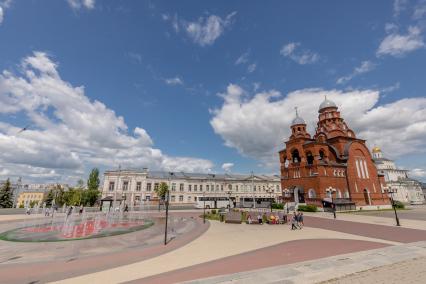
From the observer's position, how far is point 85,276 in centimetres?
865

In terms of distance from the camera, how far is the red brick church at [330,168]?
45.4 meters

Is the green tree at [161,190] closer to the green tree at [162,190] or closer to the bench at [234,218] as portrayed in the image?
the green tree at [162,190]

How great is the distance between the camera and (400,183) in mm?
81938

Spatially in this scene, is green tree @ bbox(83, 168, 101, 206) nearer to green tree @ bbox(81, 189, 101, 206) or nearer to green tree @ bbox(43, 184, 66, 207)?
green tree @ bbox(81, 189, 101, 206)

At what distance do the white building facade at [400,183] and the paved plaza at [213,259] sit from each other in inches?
3222

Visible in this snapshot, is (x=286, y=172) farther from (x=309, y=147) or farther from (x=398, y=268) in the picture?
(x=398, y=268)

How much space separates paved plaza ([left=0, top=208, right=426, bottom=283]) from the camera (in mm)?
8477

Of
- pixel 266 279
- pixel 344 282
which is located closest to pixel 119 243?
pixel 266 279

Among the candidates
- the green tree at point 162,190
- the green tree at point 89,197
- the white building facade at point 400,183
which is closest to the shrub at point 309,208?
the green tree at point 162,190

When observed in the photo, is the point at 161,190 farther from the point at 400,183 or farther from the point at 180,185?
the point at 400,183

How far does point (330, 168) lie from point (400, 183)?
58.8 metres

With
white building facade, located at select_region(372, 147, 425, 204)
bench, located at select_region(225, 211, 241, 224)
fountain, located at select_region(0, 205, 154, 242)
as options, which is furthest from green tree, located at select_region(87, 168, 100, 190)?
white building facade, located at select_region(372, 147, 425, 204)

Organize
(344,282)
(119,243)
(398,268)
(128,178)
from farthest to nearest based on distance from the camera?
(128,178) → (119,243) → (398,268) → (344,282)

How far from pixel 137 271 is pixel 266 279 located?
5393 millimetres
